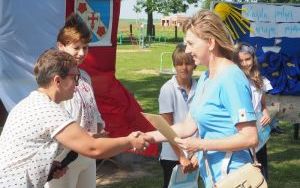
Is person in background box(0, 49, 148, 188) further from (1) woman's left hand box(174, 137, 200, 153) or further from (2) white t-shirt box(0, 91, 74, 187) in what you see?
(1) woman's left hand box(174, 137, 200, 153)

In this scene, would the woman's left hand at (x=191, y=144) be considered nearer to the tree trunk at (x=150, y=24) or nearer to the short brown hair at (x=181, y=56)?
the short brown hair at (x=181, y=56)

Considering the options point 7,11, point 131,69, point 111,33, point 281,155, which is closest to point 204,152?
point 7,11

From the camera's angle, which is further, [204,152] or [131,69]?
[131,69]

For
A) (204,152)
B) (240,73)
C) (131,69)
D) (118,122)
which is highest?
(240,73)

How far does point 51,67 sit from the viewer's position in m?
2.81

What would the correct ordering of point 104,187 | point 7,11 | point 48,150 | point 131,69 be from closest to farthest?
point 48,150 < point 7,11 < point 104,187 < point 131,69

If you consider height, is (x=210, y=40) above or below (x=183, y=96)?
above

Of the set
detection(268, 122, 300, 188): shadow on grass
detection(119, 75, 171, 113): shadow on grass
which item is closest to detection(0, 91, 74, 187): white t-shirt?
detection(268, 122, 300, 188): shadow on grass

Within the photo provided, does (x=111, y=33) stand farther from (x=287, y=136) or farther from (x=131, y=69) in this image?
(x=131, y=69)

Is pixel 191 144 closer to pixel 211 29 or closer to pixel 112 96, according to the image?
pixel 211 29

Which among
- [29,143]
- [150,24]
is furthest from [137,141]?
[150,24]

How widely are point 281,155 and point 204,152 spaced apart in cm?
508

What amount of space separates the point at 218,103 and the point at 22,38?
10.8 feet

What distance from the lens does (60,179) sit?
356 cm
